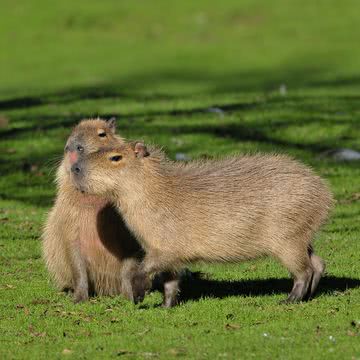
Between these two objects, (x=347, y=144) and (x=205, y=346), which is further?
(x=347, y=144)

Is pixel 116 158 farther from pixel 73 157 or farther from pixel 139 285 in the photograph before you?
pixel 139 285

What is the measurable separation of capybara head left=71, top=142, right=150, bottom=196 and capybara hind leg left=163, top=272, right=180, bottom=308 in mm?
838

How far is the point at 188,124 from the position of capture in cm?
1530

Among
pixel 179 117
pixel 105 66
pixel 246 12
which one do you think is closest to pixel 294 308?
pixel 179 117

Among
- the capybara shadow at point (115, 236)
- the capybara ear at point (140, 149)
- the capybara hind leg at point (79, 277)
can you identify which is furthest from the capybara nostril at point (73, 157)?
the capybara hind leg at point (79, 277)

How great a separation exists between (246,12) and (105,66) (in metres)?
7.71

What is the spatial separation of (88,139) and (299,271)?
1.88 meters

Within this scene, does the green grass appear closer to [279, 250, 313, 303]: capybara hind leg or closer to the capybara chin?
[279, 250, 313, 303]: capybara hind leg

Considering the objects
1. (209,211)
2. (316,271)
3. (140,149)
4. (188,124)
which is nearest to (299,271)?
(316,271)

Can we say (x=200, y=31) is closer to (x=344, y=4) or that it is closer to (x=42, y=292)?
(x=344, y=4)

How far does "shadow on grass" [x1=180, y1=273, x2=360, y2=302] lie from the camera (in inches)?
323

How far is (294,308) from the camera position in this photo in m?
7.45

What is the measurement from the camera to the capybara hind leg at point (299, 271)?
24.9 feet

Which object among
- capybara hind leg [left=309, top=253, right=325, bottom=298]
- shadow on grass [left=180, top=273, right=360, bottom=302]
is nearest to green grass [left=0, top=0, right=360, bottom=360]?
shadow on grass [left=180, top=273, right=360, bottom=302]
